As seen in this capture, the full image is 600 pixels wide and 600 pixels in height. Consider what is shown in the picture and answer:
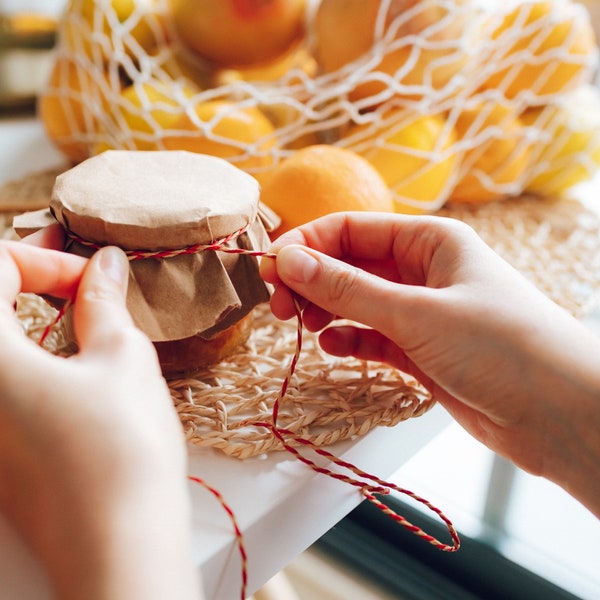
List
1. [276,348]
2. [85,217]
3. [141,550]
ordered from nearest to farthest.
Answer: [141,550] → [85,217] → [276,348]

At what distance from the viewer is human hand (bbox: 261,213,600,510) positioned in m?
0.36

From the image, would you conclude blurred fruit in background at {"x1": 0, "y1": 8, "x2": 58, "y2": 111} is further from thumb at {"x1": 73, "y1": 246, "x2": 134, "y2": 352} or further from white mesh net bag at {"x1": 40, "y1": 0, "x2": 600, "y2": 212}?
thumb at {"x1": 73, "y1": 246, "x2": 134, "y2": 352}

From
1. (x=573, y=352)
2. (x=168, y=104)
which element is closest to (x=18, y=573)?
(x=573, y=352)

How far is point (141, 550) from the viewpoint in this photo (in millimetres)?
235

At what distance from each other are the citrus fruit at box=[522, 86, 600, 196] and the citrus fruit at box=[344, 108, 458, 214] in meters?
0.13

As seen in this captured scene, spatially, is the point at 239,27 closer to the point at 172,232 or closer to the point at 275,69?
the point at 275,69

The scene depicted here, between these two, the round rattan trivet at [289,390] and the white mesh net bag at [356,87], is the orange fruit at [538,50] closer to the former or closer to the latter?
the white mesh net bag at [356,87]

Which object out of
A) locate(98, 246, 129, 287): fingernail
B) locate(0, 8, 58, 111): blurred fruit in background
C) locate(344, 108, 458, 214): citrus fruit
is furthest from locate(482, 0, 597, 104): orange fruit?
locate(0, 8, 58, 111): blurred fruit in background

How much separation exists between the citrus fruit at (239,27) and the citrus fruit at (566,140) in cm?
26

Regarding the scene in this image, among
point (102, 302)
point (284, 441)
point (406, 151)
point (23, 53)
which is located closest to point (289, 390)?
point (284, 441)

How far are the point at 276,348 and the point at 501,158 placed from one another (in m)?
0.34

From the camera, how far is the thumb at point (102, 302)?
0.29m

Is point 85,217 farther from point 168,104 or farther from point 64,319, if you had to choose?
point 168,104

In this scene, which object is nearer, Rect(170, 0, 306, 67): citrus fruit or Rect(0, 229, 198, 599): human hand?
Rect(0, 229, 198, 599): human hand
